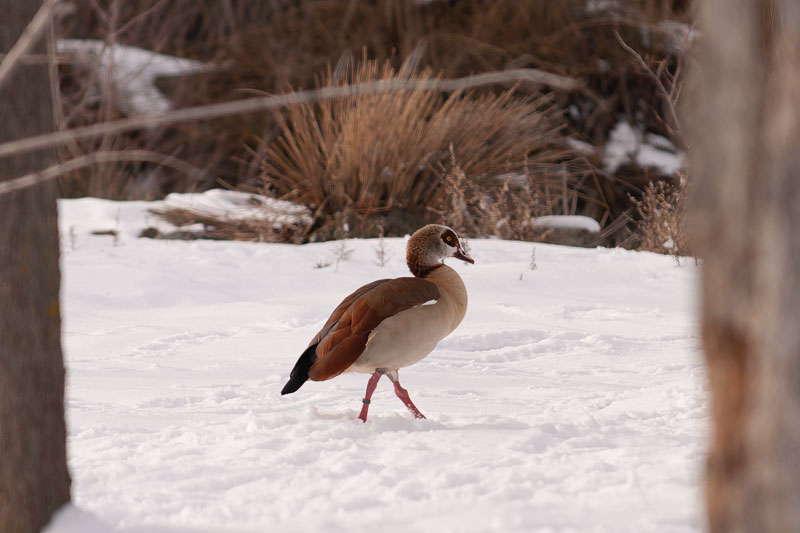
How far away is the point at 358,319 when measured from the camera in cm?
296

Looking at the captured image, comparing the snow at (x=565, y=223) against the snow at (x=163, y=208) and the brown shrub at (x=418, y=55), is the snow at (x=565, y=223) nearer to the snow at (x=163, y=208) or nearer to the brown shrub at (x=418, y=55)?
the snow at (x=163, y=208)

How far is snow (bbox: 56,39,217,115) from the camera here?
10.6 meters

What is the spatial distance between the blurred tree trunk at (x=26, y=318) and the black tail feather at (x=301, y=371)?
919 millimetres

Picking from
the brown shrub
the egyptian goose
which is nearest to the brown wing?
the egyptian goose

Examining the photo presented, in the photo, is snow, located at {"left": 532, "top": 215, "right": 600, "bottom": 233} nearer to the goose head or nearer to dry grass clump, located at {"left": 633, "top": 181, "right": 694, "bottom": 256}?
dry grass clump, located at {"left": 633, "top": 181, "right": 694, "bottom": 256}

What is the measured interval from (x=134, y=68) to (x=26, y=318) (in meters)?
9.76

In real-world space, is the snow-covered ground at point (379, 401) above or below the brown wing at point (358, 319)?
below

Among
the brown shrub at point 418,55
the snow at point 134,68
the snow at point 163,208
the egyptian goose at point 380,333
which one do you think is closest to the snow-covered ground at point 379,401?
the egyptian goose at point 380,333

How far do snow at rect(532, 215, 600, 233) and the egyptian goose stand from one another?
181 inches

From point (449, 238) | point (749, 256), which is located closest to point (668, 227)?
point (449, 238)

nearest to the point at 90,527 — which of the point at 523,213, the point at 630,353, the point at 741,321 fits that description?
the point at 741,321

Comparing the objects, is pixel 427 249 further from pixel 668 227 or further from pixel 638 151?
pixel 638 151

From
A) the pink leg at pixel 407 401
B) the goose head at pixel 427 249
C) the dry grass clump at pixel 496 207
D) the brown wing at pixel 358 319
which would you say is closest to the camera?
the brown wing at pixel 358 319

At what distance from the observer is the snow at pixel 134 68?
10586mm
